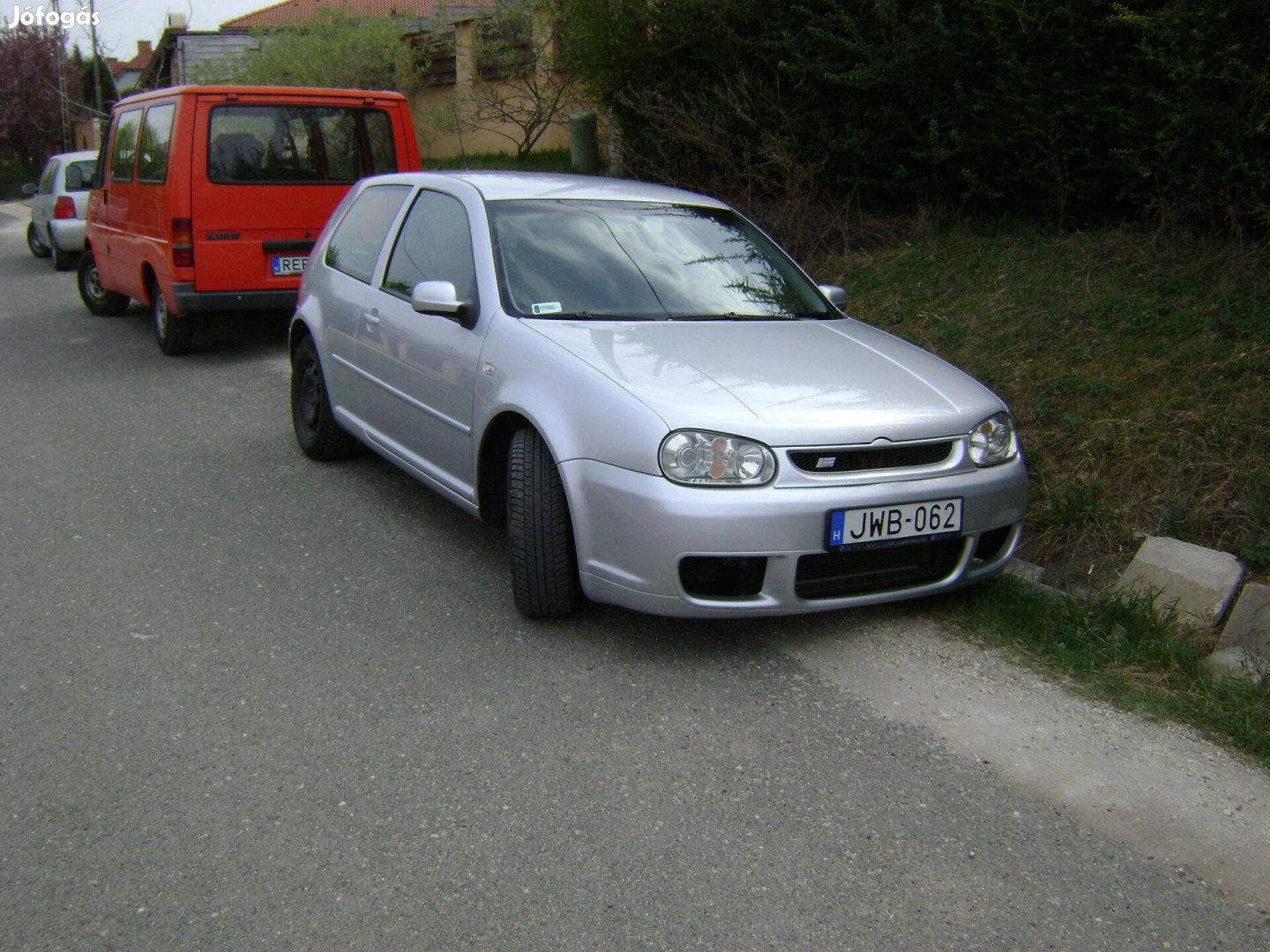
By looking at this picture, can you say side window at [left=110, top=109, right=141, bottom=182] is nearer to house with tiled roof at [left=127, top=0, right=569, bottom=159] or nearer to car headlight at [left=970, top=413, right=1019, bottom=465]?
car headlight at [left=970, top=413, right=1019, bottom=465]

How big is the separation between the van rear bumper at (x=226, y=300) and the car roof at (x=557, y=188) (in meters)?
3.50

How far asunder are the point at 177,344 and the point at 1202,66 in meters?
7.60

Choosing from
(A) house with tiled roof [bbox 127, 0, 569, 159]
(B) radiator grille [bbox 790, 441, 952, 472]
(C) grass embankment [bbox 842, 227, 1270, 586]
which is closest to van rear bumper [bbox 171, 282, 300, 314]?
(C) grass embankment [bbox 842, 227, 1270, 586]

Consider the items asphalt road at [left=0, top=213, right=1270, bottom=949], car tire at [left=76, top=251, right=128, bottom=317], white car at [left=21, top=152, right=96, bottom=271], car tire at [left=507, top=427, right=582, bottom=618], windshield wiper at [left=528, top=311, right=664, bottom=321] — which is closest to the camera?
asphalt road at [left=0, top=213, right=1270, bottom=949]

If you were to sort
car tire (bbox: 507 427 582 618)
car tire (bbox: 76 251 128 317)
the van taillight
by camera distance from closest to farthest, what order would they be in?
car tire (bbox: 507 427 582 618) → the van taillight → car tire (bbox: 76 251 128 317)

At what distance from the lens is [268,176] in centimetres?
905

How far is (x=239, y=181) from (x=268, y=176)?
8.9 inches

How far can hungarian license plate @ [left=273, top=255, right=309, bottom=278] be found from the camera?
9125mm

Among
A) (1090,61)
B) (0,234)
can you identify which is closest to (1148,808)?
(1090,61)

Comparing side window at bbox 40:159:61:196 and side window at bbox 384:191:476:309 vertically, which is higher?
side window at bbox 40:159:61:196

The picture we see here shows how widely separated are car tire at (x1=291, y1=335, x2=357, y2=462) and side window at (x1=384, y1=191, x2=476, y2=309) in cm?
103

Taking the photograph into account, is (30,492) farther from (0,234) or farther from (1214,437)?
(0,234)

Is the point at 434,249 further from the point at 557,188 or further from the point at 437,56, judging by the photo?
the point at 437,56

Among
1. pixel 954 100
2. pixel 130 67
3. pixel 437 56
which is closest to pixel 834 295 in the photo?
pixel 954 100
